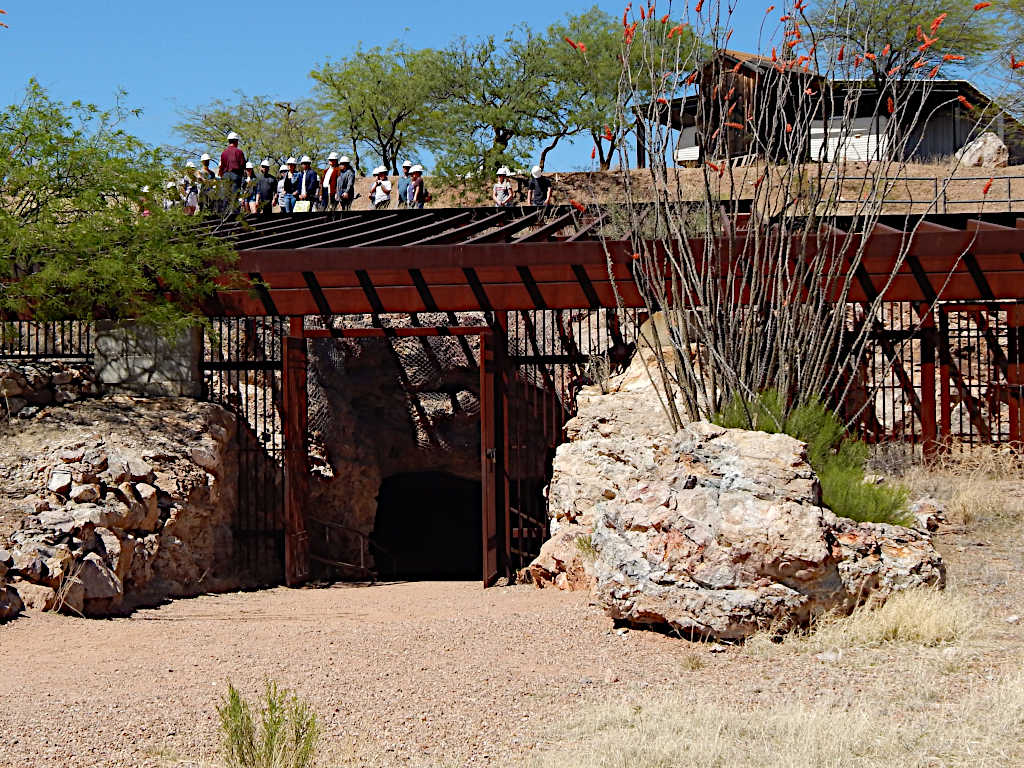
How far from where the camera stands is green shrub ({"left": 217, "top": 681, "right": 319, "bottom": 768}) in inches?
175

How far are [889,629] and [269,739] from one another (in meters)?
3.86

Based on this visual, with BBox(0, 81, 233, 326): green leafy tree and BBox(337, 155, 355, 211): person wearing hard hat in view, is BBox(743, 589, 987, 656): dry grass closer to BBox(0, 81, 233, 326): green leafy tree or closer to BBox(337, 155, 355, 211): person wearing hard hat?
BBox(0, 81, 233, 326): green leafy tree

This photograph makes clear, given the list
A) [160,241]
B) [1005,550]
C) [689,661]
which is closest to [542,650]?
[689,661]

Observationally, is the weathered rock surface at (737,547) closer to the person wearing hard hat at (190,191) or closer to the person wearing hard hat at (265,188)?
the person wearing hard hat at (190,191)

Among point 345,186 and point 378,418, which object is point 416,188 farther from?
point 378,418

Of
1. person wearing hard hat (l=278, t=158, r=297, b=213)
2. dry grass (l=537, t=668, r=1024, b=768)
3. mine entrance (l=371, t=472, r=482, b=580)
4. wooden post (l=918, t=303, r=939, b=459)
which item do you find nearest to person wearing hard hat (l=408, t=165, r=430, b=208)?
person wearing hard hat (l=278, t=158, r=297, b=213)

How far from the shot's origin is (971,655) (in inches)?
236

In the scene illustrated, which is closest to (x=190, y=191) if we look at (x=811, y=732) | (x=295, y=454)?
(x=295, y=454)

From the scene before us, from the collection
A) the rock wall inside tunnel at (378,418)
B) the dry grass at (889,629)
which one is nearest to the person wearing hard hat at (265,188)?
the rock wall inside tunnel at (378,418)

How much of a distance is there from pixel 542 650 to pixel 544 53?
35737 millimetres

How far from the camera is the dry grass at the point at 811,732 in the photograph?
14.8 ft

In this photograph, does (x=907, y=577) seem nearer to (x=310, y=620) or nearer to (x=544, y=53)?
(x=310, y=620)

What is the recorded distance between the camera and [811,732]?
4.73 meters

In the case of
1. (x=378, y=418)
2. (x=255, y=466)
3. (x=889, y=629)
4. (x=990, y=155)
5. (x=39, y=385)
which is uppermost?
(x=990, y=155)
